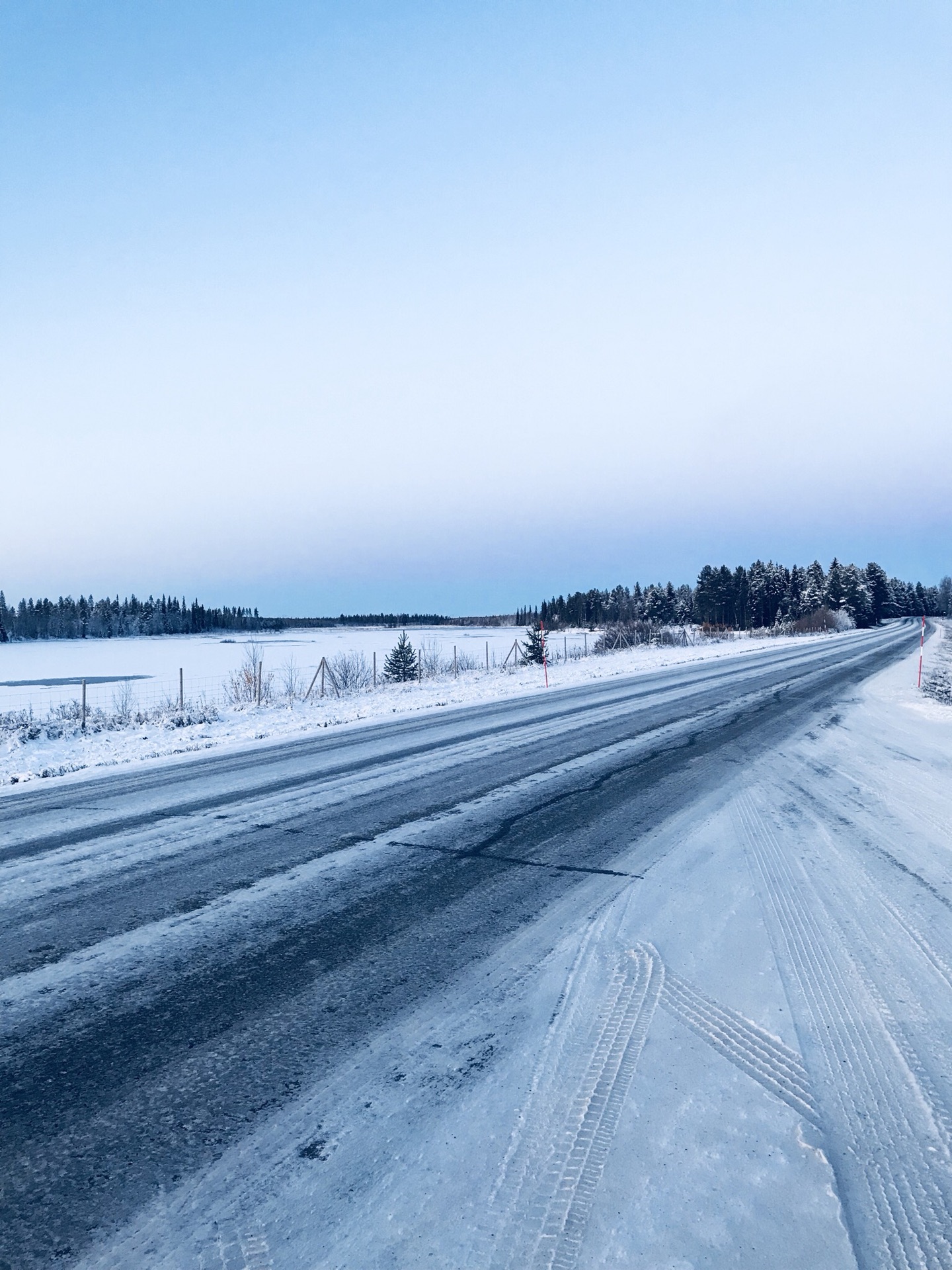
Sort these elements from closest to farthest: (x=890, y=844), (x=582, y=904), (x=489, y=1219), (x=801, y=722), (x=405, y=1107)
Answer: (x=489, y=1219)
(x=405, y=1107)
(x=582, y=904)
(x=890, y=844)
(x=801, y=722)

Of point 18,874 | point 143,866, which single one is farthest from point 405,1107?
point 18,874

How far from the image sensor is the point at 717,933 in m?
3.94

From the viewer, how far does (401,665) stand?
84.0 feet

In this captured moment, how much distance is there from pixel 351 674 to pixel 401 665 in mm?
2640

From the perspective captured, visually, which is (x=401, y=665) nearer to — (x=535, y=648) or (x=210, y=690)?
(x=210, y=690)

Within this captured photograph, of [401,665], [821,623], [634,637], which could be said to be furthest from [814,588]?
[401,665]

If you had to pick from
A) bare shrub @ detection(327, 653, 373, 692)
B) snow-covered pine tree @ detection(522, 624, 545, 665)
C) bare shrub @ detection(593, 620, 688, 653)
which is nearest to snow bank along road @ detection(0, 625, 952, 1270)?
bare shrub @ detection(327, 653, 373, 692)

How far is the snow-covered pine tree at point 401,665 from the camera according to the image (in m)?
25.5

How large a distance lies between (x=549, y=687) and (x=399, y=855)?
15.6 m

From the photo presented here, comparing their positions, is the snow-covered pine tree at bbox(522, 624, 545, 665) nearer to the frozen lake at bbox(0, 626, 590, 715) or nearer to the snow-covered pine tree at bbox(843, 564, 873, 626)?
the frozen lake at bbox(0, 626, 590, 715)

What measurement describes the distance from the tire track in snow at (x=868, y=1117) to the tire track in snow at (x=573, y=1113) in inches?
26.8

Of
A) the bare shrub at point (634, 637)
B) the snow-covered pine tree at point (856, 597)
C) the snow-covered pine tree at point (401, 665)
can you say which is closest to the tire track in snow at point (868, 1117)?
the snow-covered pine tree at point (401, 665)

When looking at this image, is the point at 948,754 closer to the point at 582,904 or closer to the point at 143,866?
the point at 582,904

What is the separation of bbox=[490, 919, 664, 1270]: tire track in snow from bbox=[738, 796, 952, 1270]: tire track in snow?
68cm
